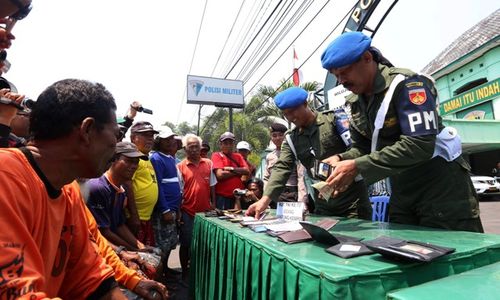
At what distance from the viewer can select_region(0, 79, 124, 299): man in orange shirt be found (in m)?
0.84

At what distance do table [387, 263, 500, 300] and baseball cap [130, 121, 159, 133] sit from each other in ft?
11.8

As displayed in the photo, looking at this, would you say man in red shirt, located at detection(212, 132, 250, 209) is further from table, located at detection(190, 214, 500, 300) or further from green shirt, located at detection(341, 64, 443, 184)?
green shirt, located at detection(341, 64, 443, 184)

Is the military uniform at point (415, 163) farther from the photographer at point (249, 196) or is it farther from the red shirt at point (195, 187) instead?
the red shirt at point (195, 187)

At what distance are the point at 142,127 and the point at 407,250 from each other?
3.45 m

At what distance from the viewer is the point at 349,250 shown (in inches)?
47.8

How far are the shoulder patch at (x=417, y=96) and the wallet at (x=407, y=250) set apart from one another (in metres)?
0.74

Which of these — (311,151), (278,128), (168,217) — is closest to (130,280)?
(311,151)

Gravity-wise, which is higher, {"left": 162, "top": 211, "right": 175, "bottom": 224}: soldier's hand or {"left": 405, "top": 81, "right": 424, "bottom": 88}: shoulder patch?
{"left": 405, "top": 81, "right": 424, "bottom": 88}: shoulder patch

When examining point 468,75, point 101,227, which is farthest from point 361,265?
point 468,75

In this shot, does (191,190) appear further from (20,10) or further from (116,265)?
(20,10)

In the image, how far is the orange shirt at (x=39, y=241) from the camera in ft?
2.70

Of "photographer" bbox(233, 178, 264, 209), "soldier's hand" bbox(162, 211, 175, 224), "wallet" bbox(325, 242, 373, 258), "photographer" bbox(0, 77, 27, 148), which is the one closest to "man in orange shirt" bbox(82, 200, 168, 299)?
"photographer" bbox(0, 77, 27, 148)

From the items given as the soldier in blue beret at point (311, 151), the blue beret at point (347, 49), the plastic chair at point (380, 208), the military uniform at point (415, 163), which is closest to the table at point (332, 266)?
the military uniform at point (415, 163)

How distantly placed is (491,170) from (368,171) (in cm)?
1932
